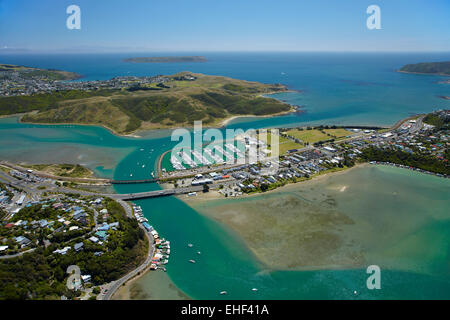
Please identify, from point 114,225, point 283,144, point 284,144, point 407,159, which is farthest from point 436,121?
point 114,225

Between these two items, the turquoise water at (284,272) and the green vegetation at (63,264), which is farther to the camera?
the turquoise water at (284,272)

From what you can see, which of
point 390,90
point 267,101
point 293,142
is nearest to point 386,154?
point 293,142

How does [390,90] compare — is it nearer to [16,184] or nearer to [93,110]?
[93,110]

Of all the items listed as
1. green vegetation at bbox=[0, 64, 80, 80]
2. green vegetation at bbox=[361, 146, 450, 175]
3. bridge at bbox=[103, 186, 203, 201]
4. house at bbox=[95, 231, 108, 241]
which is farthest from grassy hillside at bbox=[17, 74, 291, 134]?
green vegetation at bbox=[0, 64, 80, 80]

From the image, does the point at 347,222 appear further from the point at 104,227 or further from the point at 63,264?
the point at 63,264

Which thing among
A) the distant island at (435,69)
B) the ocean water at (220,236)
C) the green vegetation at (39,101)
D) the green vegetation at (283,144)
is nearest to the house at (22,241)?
the ocean water at (220,236)

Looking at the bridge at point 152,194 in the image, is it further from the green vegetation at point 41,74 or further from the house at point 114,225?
the green vegetation at point 41,74

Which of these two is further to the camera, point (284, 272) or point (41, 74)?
point (41, 74)
